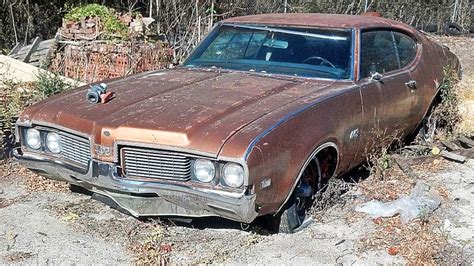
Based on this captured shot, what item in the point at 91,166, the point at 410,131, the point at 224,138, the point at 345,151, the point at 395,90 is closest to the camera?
the point at 224,138

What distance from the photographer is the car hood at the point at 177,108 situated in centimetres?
362

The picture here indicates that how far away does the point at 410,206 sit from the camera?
4.54 meters

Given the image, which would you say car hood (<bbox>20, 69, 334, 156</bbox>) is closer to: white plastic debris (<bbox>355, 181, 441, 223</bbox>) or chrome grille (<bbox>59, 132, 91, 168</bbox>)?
chrome grille (<bbox>59, 132, 91, 168</bbox>)

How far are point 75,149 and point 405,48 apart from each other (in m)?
3.46

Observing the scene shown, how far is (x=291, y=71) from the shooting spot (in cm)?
490

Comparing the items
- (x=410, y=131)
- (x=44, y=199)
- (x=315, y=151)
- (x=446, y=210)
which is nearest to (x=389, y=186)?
Result: (x=446, y=210)

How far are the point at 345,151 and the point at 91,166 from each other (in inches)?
76.1

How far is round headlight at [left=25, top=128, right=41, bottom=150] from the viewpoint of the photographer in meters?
4.25

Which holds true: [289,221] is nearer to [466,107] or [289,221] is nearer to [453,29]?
[466,107]

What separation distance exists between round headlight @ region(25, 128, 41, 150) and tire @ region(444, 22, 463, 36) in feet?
41.4

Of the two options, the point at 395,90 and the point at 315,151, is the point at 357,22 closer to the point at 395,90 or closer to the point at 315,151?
the point at 395,90

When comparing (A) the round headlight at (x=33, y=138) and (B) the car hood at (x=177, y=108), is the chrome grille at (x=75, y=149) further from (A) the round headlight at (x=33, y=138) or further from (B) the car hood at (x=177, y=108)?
(A) the round headlight at (x=33, y=138)

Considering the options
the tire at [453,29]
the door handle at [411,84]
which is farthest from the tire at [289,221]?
the tire at [453,29]

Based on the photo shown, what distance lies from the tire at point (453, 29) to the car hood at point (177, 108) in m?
11.2
